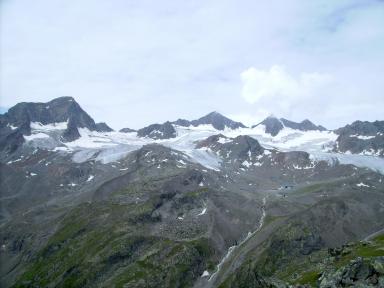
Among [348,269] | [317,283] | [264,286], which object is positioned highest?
[348,269]

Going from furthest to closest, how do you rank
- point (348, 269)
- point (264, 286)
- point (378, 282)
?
point (264, 286) → point (348, 269) → point (378, 282)

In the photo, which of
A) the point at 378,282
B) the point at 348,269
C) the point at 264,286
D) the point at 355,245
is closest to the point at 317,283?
the point at 348,269

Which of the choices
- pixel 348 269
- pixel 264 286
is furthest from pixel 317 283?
pixel 264 286

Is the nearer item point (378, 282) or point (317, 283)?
point (378, 282)

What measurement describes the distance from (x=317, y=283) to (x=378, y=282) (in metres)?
27.4

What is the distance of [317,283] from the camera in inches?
5032

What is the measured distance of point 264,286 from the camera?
16212 centimetres

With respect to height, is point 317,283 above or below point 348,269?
below

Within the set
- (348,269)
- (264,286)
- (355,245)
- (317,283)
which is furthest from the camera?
(355,245)

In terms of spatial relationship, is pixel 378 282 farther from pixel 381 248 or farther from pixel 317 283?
pixel 381 248

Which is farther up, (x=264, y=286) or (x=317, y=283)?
(x=317, y=283)

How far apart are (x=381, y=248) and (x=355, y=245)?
2160cm

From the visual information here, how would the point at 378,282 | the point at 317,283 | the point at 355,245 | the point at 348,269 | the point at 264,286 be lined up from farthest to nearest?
the point at 355,245, the point at 264,286, the point at 317,283, the point at 348,269, the point at 378,282

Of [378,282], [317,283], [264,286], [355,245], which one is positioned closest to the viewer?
[378,282]
